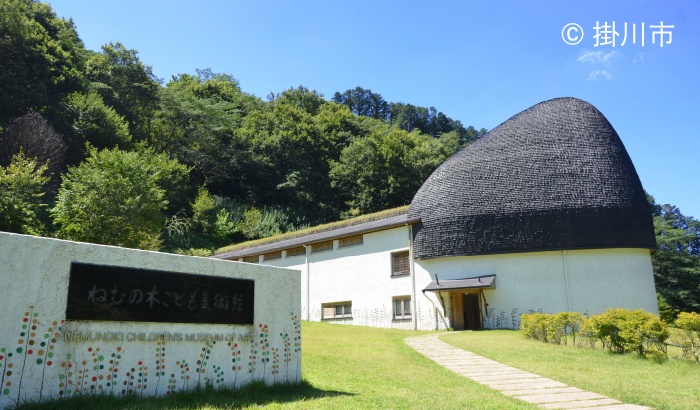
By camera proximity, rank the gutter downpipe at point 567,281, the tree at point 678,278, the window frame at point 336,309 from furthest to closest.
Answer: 1. the tree at point 678,278
2. the window frame at point 336,309
3. the gutter downpipe at point 567,281

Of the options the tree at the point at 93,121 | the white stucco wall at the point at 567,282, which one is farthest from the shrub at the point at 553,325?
the tree at the point at 93,121

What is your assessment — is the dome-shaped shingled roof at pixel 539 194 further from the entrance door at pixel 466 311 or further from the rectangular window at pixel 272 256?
the rectangular window at pixel 272 256

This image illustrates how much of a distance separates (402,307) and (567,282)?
7233mm

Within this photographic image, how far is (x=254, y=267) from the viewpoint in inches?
318

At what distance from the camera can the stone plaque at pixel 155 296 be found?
6.00m

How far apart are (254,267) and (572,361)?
8024mm

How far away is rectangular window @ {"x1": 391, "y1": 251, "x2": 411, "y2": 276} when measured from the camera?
24.2 m

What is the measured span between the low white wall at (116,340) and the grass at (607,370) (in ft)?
16.8

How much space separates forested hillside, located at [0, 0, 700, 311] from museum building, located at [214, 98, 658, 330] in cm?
1180

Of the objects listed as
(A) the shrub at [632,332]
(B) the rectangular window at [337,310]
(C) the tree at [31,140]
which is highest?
(C) the tree at [31,140]

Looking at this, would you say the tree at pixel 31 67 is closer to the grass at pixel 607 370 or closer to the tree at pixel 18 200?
the tree at pixel 18 200

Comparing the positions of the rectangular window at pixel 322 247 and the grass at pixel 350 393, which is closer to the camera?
the grass at pixel 350 393

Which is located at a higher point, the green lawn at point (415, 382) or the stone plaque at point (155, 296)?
the stone plaque at point (155, 296)

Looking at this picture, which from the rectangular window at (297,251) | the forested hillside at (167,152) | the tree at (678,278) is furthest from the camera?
the tree at (678,278)
